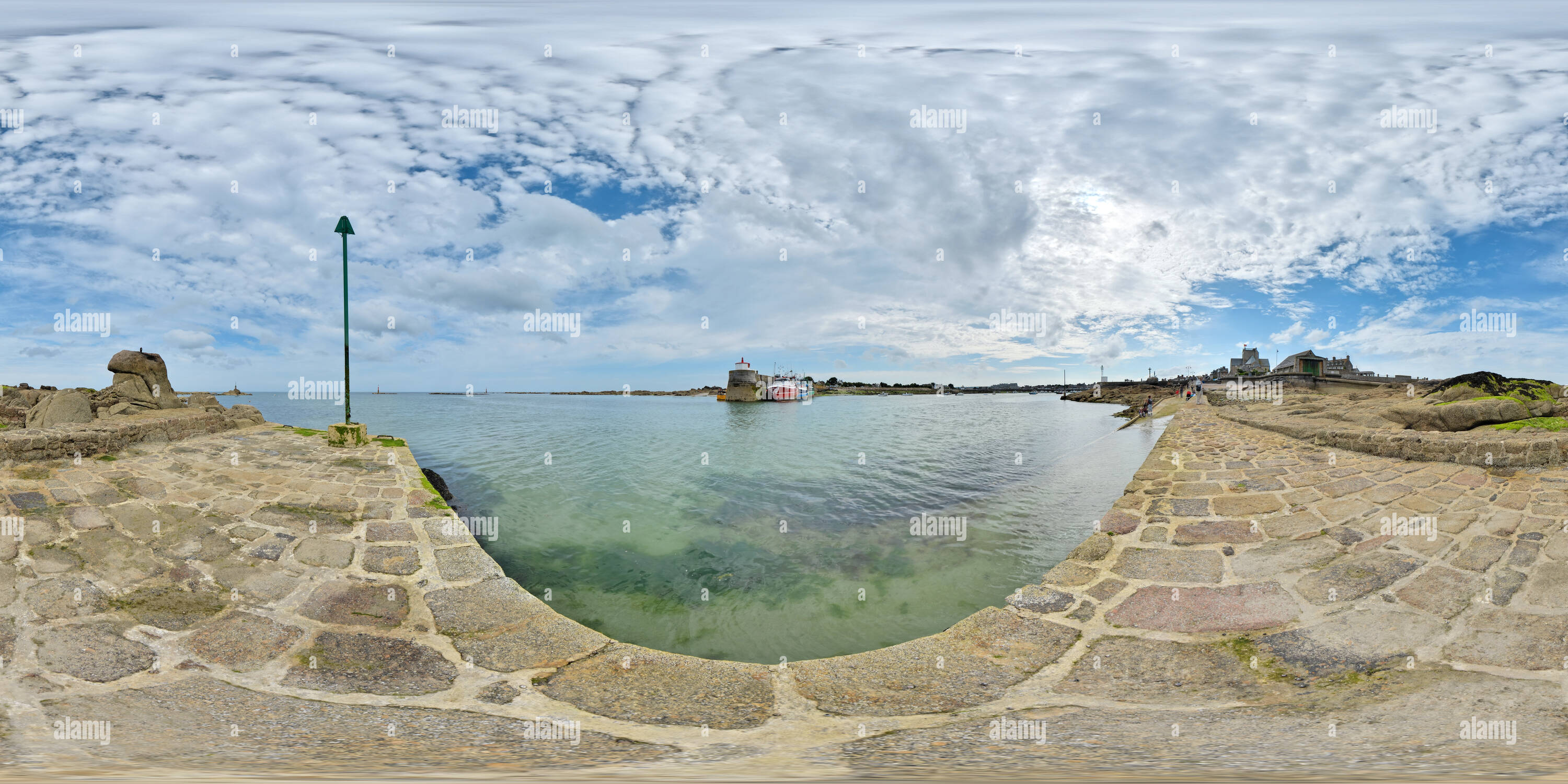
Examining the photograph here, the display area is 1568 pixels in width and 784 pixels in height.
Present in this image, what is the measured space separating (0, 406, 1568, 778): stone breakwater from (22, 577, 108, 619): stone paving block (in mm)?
28

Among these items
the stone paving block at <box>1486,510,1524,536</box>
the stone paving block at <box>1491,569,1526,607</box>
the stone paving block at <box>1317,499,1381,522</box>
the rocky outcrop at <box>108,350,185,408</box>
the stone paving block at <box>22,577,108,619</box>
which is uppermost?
the rocky outcrop at <box>108,350,185,408</box>

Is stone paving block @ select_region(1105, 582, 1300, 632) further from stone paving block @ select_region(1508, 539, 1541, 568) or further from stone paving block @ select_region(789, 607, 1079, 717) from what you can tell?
stone paving block @ select_region(1508, 539, 1541, 568)

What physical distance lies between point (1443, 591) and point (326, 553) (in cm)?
1089

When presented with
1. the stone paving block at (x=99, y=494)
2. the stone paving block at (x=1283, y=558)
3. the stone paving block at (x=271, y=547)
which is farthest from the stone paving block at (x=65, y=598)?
the stone paving block at (x=1283, y=558)

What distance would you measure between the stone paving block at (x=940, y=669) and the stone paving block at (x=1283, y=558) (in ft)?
6.99

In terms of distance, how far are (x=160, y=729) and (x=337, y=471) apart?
590cm

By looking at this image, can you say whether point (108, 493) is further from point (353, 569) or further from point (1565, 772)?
point (1565, 772)

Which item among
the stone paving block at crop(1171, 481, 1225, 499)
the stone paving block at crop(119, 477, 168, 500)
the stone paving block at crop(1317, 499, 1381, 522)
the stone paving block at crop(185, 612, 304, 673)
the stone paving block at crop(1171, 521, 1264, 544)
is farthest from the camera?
the stone paving block at crop(1171, 481, 1225, 499)

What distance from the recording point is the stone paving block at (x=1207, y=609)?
4.61 m

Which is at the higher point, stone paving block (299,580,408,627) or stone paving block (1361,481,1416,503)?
stone paving block (1361,481,1416,503)

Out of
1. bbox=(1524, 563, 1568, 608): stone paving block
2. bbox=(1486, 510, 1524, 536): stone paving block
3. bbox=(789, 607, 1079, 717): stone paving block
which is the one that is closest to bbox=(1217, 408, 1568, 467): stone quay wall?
bbox=(1486, 510, 1524, 536): stone paving block

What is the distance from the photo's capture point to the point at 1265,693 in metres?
3.75

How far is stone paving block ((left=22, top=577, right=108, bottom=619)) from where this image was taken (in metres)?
4.55

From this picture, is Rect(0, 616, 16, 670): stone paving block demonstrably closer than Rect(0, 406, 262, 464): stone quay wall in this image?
Yes
